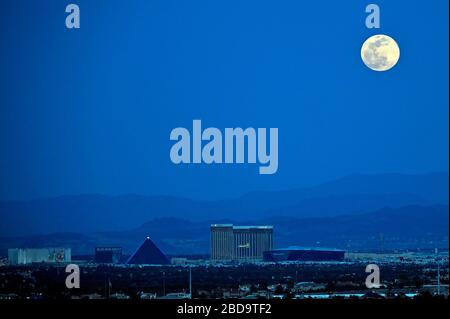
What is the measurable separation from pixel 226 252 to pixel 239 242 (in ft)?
1.84

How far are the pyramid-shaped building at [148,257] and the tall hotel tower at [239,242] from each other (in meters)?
1.43

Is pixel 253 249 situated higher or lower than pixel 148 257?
higher

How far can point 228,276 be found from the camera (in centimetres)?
3045

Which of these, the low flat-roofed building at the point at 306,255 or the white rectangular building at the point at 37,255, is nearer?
the white rectangular building at the point at 37,255

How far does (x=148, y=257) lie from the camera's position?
99.9 feet

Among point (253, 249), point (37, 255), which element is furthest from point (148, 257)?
point (37, 255)

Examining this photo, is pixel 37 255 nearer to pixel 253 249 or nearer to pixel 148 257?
pixel 148 257

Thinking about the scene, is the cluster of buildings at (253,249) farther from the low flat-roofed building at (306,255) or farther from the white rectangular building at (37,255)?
the white rectangular building at (37,255)

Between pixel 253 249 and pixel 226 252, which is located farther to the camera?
pixel 226 252

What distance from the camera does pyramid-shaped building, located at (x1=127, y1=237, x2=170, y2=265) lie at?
29108 millimetres

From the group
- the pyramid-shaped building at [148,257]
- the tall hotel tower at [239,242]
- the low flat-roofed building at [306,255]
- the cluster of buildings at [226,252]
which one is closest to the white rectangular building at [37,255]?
the cluster of buildings at [226,252]

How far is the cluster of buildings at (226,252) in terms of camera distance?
26.9 meters
